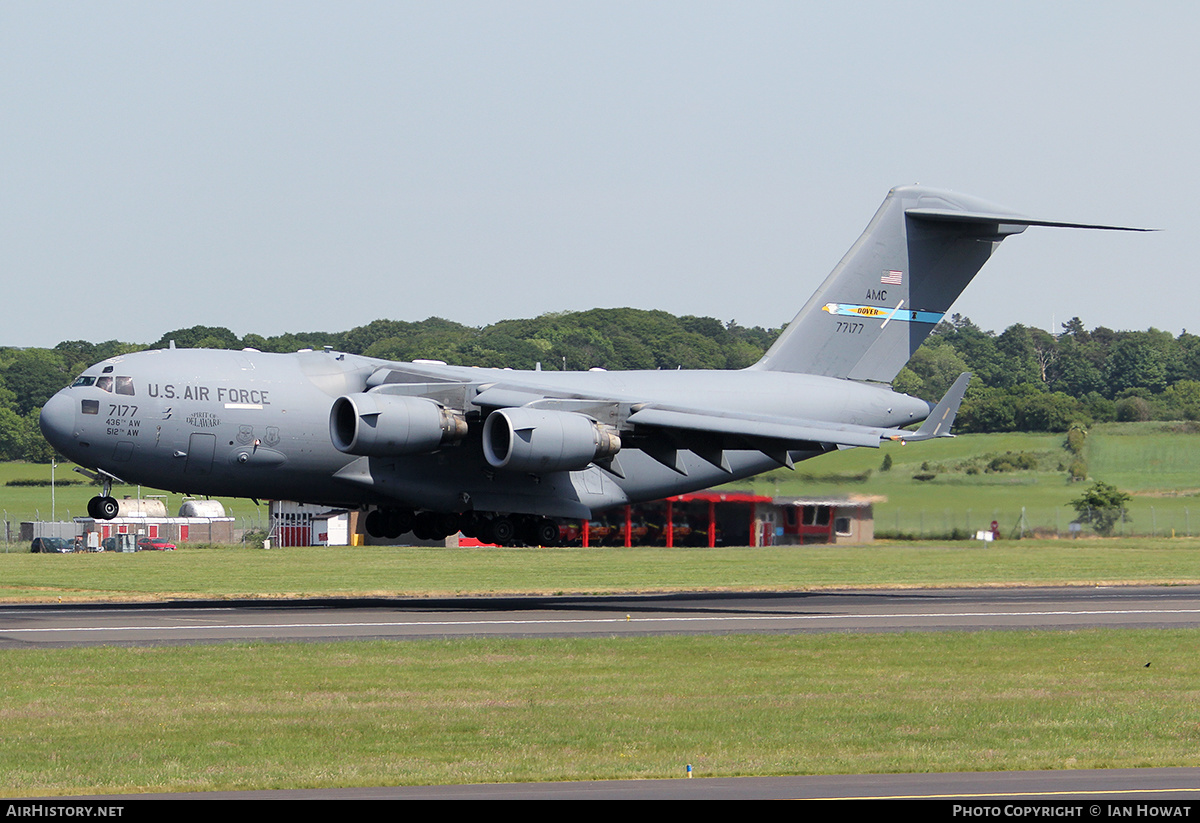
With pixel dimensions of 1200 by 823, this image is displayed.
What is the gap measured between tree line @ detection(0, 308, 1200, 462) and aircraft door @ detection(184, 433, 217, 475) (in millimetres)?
10666

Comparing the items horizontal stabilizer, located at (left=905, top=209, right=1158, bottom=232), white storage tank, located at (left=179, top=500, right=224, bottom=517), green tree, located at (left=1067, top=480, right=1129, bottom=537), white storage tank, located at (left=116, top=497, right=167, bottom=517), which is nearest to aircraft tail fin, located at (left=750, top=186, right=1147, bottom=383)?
horizontal stabilizer, located at (left=905, top=209, right=1158, bottom=232)

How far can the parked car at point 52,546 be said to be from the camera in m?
60.9

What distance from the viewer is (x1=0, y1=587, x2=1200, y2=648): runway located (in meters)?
22.6

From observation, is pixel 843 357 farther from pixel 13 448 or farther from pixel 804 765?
pixel 13 448

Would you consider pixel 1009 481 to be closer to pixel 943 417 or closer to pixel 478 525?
pixel 943 417

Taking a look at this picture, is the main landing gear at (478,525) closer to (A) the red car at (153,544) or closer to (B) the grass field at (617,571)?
(B) the grass field at (617,571)

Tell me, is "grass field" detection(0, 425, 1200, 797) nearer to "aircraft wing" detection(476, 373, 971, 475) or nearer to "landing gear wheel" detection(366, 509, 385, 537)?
"aircraft wing" detection(476, 373, 971, 475)

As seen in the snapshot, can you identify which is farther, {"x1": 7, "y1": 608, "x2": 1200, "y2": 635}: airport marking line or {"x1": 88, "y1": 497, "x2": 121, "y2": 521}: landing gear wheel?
{"x1": 88, "y1": 497, "x2": 121, "y2": 521}: landing gear wheel

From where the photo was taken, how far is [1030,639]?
2238cm

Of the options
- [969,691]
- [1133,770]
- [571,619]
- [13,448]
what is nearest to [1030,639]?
[969,691]

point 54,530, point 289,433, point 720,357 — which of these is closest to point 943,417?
point 289,433

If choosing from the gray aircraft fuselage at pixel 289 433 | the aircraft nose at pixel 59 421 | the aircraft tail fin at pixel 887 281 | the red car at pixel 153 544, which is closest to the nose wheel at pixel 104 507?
the gray aircraft fuselage at pixel 289 433

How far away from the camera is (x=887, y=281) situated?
33.1 meters

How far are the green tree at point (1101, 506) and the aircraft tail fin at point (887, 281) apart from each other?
13.6 meters
